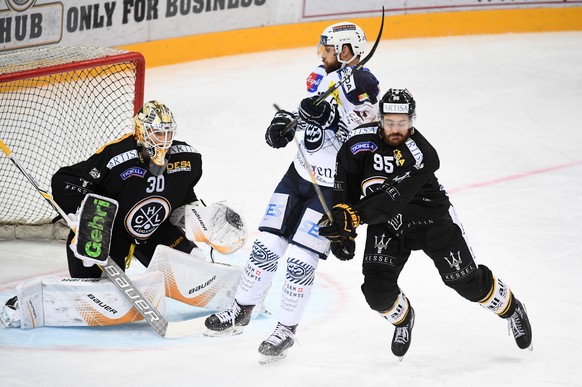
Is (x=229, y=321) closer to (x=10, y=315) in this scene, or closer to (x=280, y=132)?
(x=280, y=132)

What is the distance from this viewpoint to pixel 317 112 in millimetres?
4129

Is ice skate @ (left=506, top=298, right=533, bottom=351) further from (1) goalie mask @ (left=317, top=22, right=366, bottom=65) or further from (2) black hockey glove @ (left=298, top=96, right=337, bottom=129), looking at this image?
(1) goalie mask @ (left=317, top=22, right=366, bottom=65)

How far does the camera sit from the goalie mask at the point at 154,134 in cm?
440

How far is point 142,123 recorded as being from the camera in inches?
174

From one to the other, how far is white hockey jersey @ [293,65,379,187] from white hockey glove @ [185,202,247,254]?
0.53m

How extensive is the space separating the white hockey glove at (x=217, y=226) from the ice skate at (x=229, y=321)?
0.49 metres

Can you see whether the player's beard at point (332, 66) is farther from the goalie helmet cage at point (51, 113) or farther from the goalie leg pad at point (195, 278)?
the goalie helmet cage at point (51, 113)

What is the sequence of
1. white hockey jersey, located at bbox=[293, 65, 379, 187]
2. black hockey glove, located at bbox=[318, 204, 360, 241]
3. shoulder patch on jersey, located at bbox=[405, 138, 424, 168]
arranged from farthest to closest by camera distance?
1. white hockey jersey, located at bbox=[293, 65, 379, 187]
2. shoulder patch on jersey, located at bbox=[405, 138, 424, 168]
3. black hockey glove, located at bbox=[318, 204, 360, 241]

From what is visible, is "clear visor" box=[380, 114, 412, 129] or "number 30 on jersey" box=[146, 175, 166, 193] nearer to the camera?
"clear visor" box=[380, 114, 412, 129]

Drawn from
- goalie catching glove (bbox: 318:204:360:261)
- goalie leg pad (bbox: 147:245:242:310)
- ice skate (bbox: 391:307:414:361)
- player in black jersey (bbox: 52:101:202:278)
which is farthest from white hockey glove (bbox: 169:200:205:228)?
ice skate (bbox: 391:307:414:361)

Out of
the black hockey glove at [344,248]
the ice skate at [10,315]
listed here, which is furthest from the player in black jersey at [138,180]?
the black hockey glove at [344,248]

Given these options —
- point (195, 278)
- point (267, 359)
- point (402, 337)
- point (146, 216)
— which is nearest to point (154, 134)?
point (146, 216)

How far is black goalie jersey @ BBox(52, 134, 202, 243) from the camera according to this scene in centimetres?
448

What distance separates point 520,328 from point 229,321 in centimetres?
113
